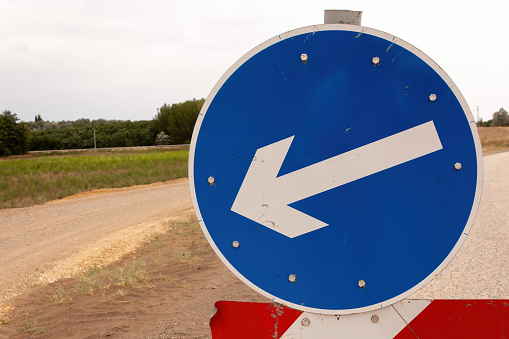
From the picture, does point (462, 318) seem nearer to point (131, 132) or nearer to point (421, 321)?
point (421, 321)

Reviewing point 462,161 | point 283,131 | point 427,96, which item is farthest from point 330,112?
point 462,161

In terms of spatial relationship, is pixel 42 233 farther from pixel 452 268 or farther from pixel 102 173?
pixel 102 173

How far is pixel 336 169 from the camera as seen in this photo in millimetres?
1446

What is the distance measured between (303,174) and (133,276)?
5698mm

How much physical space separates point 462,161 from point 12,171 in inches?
1090

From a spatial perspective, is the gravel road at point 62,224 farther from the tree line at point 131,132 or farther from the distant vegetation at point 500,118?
the distant vegetation at point 500,118

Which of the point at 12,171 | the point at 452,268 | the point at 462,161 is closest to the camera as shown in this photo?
the point at 462,161

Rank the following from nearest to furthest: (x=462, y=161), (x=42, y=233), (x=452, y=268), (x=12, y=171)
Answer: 1. (x=462, y=161)
2. (x=452, y=268)
3. (x=42, y=233)
4. (x=12, y=171)

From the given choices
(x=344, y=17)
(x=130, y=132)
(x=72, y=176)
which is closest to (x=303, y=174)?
(x=344, y=17)

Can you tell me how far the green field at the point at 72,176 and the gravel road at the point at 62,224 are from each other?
1.82 metres

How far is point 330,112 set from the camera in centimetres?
145

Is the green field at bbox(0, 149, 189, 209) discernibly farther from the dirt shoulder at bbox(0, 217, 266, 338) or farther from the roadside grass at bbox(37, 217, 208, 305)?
the dirt shoulder at bbox(0, 217, 266, 338)

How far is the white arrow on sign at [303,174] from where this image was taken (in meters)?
1.42

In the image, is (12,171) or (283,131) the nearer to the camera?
(283,131)
